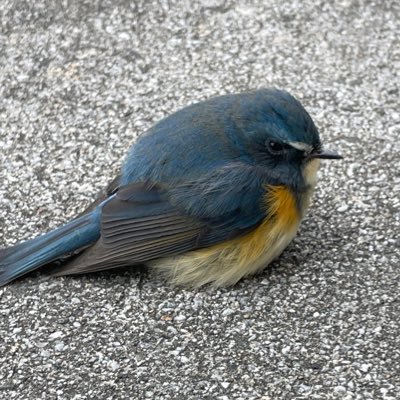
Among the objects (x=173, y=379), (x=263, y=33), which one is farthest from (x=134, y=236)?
(x=263, y=33)

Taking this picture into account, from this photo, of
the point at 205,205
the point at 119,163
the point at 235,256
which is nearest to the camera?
the point at 205,205

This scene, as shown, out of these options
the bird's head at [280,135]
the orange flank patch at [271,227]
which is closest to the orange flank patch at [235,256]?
the orange flank patch at [271,227]

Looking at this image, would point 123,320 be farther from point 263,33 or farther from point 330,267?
point 263,33

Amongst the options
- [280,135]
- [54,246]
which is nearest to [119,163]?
[54,246]

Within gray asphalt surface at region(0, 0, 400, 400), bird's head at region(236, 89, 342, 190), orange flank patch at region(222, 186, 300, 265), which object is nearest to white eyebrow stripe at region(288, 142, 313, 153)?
bird's head at region(236, 89, 342, 190)

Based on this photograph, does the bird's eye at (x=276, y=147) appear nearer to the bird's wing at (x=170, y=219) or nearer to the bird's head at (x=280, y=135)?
the bird's head at (x=280, y=135)

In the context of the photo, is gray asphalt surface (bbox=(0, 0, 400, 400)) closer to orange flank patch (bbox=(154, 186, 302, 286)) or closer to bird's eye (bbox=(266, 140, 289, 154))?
orange flank patch (bbox=(154, 186, 302, 286))

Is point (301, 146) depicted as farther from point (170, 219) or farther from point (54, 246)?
point (54, 246)

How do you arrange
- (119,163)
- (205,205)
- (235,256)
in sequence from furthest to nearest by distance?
(119,163)
(235,256)
(205,205)
